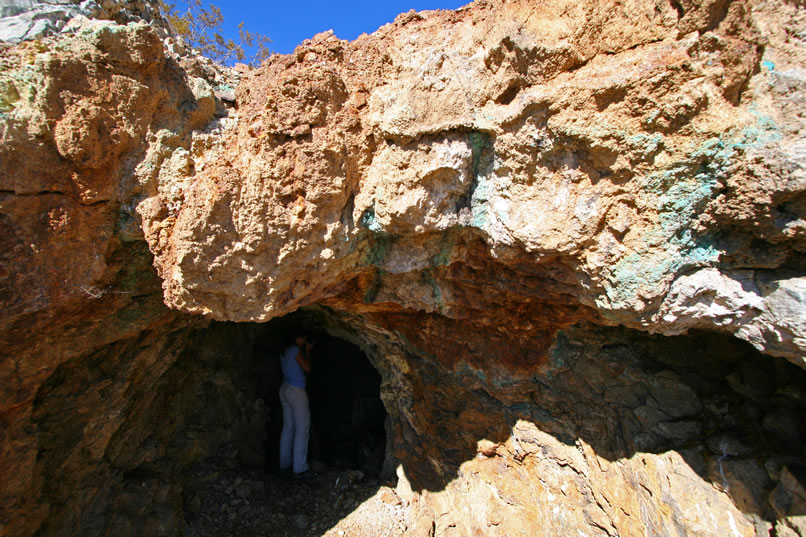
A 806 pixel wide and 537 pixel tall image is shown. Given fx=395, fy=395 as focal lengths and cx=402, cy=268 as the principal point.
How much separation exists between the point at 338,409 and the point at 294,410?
34.8 inches

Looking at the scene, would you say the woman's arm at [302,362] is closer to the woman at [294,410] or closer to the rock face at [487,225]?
the woman at [294,410]

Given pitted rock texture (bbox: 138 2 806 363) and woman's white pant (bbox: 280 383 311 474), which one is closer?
pitted rock texture (bbox: 138 2 806 363)

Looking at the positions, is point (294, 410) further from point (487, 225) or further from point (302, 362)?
point (487, 225)

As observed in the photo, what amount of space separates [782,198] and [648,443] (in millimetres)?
1518

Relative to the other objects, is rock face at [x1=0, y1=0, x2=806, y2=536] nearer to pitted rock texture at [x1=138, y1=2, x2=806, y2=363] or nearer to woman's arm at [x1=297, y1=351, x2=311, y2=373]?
pitted rock texture at [x1=138, y1=2, x2=806, y2=363]

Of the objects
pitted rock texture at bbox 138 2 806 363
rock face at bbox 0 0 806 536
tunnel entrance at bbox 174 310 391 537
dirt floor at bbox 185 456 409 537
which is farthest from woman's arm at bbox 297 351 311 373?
pitted rock texture at bbox 138 2 806 363

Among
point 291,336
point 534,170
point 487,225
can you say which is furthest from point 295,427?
point 534,170

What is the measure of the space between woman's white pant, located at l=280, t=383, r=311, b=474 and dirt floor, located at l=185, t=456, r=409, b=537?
0.37m

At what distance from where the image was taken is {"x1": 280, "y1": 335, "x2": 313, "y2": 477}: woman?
4.30 m

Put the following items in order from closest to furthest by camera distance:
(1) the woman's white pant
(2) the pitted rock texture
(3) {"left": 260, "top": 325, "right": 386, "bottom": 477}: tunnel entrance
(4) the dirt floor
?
(2) the pitted rock texture < (4) the dirt floor < (1) the woman's white pant < (3) {"left": 260, "top": 325, "right": 386, "bottom": 477}: tunnel entrance

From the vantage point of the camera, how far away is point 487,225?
6.51ft

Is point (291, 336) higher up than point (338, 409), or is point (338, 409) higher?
point (291, 336)

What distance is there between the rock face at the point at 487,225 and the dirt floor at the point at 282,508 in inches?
33.0

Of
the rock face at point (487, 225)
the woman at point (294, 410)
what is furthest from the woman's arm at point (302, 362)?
the rock face at point (487, 225)
